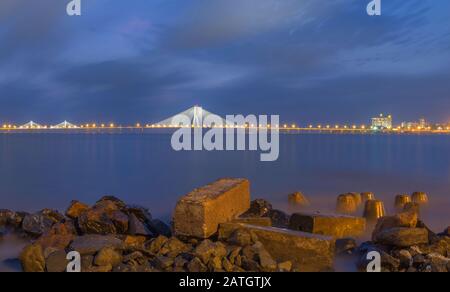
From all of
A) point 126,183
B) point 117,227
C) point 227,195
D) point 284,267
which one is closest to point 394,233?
point 284,267

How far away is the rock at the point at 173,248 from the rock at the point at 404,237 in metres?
2.85

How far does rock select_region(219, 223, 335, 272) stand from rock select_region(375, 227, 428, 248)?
1229mm

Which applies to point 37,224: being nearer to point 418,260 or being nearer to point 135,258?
point 135,258

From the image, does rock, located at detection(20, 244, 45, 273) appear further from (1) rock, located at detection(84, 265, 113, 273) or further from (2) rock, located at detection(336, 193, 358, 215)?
(2) rock, located at detection(336, 193, 358, 215)

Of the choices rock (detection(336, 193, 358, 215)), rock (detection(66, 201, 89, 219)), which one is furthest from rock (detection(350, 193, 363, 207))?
rock (detection(66, 201, 89, 219))

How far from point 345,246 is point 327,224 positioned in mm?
399

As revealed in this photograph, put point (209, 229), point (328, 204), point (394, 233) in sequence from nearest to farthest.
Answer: point (209, 229)
point (394, 233)
point (328, 204)

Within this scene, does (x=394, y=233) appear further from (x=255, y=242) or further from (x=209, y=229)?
(x=209, y=229)

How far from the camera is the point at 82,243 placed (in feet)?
17.1

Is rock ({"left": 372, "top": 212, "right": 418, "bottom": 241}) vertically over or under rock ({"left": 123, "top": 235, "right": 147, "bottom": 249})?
over

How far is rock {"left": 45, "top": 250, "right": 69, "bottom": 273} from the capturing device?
4.79m

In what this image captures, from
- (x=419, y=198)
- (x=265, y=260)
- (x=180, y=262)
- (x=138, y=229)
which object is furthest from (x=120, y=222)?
(x=419, y=198)

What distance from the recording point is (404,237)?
5582 mm
